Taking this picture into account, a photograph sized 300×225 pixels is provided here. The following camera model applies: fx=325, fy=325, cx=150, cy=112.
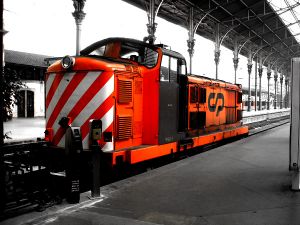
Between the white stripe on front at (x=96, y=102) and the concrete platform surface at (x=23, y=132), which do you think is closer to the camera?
the white stripe on front at (x=96, y=102)

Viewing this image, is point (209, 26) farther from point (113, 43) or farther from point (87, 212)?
point (87, 212)

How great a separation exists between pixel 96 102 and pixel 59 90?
3.47ft

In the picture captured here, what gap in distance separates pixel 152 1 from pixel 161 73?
1224 centimetres

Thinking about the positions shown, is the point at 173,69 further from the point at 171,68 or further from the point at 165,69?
the point at 165,69

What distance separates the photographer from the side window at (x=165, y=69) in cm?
768

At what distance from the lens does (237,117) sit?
49.8 feet

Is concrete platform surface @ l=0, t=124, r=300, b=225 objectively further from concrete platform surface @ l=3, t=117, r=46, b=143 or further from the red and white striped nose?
concrete platform surface @ l=3, t=117, r=46, b=143

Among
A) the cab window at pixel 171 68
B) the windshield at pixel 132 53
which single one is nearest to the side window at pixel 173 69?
the cab window at pixel 171 68

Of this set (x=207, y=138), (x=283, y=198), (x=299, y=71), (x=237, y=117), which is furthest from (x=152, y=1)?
(x=283, y=198)

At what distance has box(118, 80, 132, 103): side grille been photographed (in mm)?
6781

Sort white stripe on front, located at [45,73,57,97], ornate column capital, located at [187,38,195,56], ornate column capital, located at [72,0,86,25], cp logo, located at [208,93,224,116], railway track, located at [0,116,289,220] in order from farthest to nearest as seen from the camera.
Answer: ornate column capital, located at [187,38,195,56]
ornate column capital, located at [72,0,86,25]
cp logo, located at [208,93,224,116]
white stripe on front, located at [45,73,57,97]
railway track, located at [0,116,289,220]

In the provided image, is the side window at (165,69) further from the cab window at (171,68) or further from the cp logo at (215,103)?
the cp logo at (215,103)

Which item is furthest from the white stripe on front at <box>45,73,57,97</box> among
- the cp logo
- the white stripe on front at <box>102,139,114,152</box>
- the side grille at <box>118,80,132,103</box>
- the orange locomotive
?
the cp logo

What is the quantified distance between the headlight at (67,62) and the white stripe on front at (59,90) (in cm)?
21
